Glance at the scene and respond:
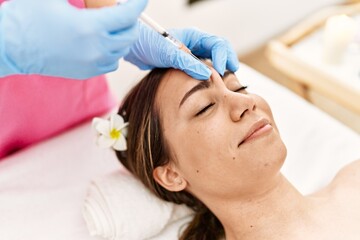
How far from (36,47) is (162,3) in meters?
1.30

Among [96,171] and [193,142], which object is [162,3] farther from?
[193,142]

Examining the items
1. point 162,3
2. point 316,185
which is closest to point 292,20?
point 162,3

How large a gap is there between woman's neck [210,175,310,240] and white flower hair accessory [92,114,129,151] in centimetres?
35

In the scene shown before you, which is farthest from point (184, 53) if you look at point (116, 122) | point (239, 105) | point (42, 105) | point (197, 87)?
point (42, 105)

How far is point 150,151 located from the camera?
1.32 meters

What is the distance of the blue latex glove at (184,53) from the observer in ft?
4.00

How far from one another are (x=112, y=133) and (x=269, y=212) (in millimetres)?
503

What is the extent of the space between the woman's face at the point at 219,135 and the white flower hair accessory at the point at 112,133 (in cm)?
15

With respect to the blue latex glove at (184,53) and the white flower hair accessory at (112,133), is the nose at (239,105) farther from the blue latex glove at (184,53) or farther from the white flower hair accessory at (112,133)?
the white flower hair accessory at (112,133)

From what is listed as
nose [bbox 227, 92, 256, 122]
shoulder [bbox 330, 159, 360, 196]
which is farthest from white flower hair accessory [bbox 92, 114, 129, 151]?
shoulder [bbox 330, 159, 360, 196]

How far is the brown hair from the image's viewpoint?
1.31 metres

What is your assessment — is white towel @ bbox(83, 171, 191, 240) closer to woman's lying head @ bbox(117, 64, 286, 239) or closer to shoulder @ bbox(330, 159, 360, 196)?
woman's lying head @ bbox(117, 64, 286, 239)

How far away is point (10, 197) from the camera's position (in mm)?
1458

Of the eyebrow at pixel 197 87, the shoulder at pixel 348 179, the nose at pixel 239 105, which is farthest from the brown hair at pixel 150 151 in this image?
the shoulder at pixel 348 179
